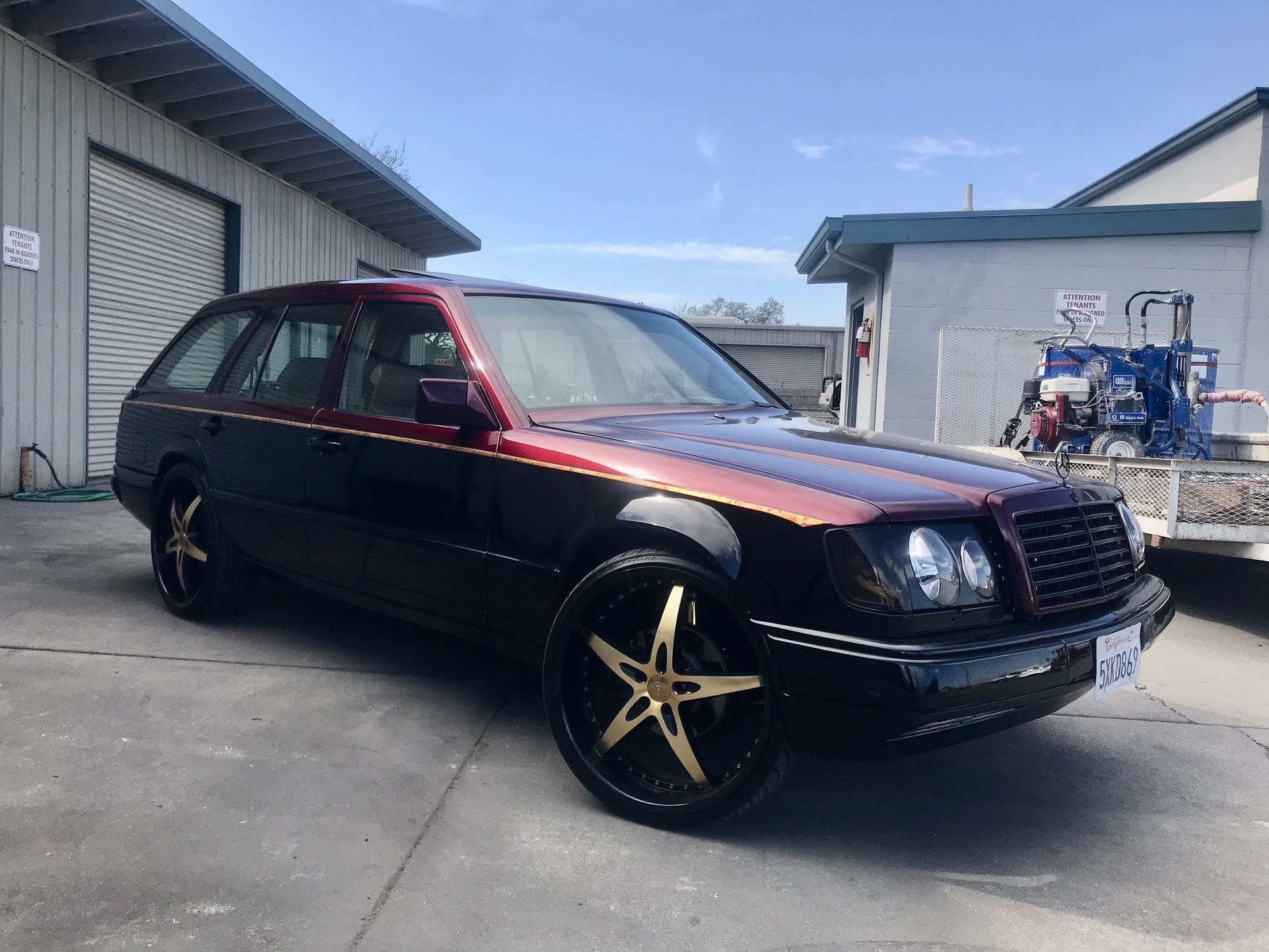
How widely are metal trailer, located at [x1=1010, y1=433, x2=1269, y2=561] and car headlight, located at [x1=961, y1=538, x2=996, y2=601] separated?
278 centimetres

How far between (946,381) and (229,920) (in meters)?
10.3

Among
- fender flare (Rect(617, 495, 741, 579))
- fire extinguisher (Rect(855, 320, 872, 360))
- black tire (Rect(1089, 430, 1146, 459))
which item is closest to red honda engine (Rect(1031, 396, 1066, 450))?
black tire (Rect(1089, 430, 1146, 459))

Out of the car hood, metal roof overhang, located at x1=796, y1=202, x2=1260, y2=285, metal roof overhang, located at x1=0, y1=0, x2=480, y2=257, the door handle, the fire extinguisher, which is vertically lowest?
the door handle

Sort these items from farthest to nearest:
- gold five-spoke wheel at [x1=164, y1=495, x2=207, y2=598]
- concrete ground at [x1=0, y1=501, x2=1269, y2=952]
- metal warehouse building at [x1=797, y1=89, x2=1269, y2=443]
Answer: metal warehouse building at [x1=797, y1=89, x2=1269, y2=443]
gold five-spoke wheel at [x1=164, y1=495, x2=207, y2=598]
concrete ground at [x1=0, y1=501, x2=1269, y2=952]

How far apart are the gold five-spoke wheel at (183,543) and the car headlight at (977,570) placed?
3.38m

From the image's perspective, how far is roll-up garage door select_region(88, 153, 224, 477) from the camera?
917cm

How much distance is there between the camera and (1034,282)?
453 inches

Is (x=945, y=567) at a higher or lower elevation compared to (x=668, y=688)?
higher

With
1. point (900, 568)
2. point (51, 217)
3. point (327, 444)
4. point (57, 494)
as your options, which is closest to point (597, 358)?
point (327, 444)

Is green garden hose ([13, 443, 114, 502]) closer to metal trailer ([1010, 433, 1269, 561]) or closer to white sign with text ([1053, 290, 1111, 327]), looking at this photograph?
metal trailer ([1010, 433, 1269, 561])

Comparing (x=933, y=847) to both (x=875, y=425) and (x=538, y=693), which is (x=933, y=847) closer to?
(x=538, y=693)

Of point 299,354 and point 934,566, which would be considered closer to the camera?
point 934,566

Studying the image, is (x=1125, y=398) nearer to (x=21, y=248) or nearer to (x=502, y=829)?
(x=502, y=829)

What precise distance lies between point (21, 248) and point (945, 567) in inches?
329
